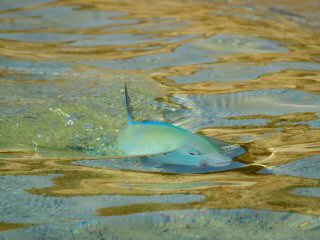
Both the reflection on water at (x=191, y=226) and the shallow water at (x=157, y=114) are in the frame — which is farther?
the shallow water at (x=157, y=114)

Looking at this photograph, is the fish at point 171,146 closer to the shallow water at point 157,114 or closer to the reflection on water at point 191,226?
the shallow water at point 157,114

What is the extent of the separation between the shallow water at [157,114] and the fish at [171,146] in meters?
0.04

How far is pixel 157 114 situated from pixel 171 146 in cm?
101

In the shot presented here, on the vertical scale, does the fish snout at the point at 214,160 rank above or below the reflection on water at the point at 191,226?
below

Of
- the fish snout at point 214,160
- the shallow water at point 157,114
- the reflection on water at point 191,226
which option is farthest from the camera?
the fish snout at point 214,160

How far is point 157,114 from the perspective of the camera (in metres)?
3.69

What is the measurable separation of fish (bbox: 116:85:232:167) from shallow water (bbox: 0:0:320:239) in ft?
0.12

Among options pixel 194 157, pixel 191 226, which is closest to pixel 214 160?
pixel 194 157

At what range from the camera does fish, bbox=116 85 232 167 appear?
2.64 metres

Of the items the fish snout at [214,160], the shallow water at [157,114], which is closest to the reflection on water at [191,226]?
the shallow water at [157,114]

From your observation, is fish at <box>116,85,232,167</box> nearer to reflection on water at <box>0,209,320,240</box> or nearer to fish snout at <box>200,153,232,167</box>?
fish snout at <box>200,153,232,167</box>

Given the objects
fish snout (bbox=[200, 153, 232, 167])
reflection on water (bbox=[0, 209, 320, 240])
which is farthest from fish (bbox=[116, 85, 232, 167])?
reflection on water (bbox=[0, 209, 320, 240])

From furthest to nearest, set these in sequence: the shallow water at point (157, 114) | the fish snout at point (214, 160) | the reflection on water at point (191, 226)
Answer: the fish snout at point (214, 160)
the shallow water at point (157, 114)
the reflection on water at point (191, 226)

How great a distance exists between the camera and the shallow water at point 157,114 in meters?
2.18
